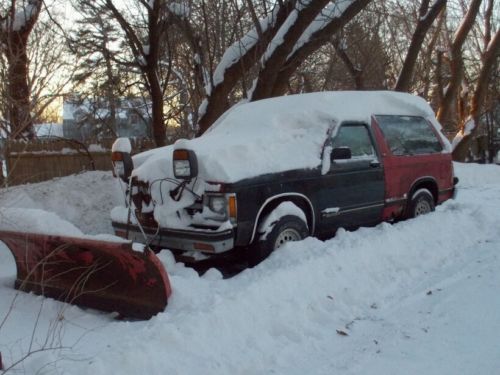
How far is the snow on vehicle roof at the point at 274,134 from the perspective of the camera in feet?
16.7

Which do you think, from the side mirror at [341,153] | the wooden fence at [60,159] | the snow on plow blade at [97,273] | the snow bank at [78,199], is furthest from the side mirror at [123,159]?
the wooden fence at [60,159]

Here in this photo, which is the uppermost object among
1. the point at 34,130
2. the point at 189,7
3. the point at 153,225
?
the point at 189,7

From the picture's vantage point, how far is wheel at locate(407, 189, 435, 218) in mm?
7000

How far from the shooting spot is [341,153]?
5746 millimetres

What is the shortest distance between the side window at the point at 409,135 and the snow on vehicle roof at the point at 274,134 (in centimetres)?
13

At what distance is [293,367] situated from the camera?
339 cm

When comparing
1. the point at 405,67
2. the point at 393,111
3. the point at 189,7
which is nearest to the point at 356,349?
the point at 393,111

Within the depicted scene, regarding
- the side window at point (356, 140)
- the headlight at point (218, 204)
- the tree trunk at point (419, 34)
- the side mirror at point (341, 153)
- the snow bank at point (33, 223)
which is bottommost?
the snow bank at point (33, 223)

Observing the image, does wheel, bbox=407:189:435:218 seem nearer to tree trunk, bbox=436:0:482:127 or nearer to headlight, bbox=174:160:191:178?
headlight, bbox=174:160:191:178

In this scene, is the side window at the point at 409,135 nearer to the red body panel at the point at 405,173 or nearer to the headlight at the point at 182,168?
the red body panel at the point at 405,173

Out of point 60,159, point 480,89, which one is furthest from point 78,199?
point 480,89

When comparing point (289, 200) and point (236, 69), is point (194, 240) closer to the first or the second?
point (289, 200)

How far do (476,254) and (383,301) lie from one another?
6.44ft

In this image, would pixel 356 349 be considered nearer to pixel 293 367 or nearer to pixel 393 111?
pixel 293 367
